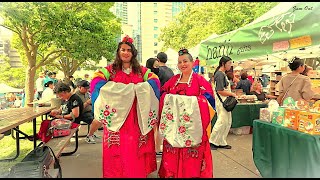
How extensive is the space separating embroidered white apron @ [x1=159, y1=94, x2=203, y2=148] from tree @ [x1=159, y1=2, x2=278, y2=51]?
36.3 ft

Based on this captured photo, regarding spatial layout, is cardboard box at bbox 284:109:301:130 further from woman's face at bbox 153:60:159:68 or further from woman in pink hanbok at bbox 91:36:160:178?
woman's face at bbox 153:60:159:68

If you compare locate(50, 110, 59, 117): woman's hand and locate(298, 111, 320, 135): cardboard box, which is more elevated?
locate(298, 111, 320, 135): cardboard box

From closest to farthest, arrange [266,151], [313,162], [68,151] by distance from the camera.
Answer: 1. [313,162]
2. [266,151]
3. [68,151]

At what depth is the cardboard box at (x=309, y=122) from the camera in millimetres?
2650

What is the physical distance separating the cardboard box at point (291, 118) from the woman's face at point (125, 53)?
178 centimetres

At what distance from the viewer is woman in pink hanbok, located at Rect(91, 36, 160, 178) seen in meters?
2.99

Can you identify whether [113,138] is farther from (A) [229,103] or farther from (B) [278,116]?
(A) [229,103]

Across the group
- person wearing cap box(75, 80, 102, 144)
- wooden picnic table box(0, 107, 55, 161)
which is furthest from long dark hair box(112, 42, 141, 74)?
person wearing cap box(75, 80, 102, 144)

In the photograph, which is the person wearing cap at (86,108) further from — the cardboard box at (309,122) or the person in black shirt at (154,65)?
the cardboard box at (309,122)

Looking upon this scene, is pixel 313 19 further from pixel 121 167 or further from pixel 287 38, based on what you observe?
pixel 121 167

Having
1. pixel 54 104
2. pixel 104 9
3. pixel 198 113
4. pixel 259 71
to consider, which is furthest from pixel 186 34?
pixel 198 113

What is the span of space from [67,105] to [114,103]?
193 centimetres

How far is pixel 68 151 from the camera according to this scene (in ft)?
16.9

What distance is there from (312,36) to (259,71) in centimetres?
1331
